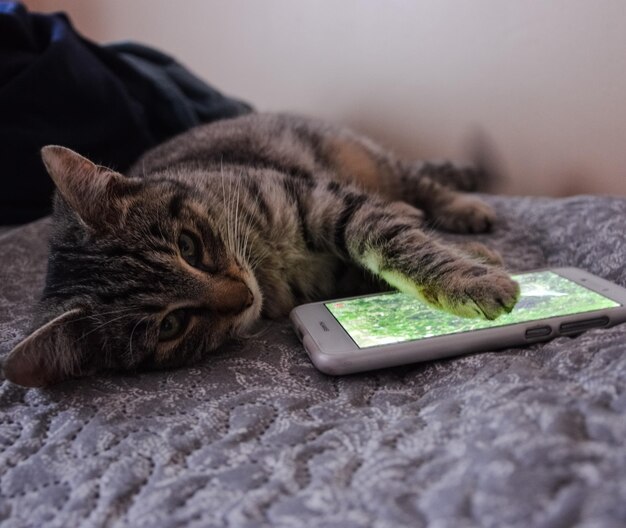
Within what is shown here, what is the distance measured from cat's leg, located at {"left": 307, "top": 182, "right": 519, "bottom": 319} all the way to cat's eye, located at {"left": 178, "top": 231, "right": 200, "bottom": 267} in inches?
11.0

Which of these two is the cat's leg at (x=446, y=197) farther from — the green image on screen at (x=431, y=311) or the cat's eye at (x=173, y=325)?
the cat's eye at (x=173, y=325)

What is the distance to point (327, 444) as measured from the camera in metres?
0.68

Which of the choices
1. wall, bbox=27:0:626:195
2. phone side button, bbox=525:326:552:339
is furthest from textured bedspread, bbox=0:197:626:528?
wall, bbox=27:0:626:195

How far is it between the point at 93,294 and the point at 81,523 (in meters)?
0.44

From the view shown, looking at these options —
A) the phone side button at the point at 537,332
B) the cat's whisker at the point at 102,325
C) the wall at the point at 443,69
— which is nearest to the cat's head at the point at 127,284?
the cat's whisker at the point at 102,325

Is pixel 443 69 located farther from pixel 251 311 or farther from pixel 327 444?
pixel 327 444

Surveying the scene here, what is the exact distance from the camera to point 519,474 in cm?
52

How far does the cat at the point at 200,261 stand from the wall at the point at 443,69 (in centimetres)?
49

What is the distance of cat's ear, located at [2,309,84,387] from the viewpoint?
836mm

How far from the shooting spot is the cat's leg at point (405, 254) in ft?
2.97

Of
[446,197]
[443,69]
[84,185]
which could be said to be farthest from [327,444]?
[443,69]

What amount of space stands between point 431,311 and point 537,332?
18 centimetres

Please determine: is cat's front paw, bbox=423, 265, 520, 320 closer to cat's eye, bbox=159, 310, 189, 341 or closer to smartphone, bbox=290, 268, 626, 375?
smartphone, bbox=290, 268, 626, 375

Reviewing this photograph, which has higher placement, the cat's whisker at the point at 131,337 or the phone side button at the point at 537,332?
the phone side button at the point at 537,332
